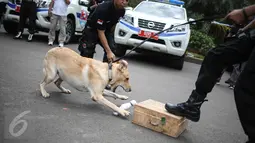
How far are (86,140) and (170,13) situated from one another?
6951mm

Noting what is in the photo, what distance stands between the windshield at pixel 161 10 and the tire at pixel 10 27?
13.6 ft

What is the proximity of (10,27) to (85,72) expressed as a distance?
22.4 feet

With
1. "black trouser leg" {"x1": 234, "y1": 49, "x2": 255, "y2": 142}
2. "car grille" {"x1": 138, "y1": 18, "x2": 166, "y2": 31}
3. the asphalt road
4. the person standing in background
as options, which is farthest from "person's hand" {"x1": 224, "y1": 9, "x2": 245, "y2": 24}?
the person standing in background

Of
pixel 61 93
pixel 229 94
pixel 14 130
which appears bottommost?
pixel 229 94

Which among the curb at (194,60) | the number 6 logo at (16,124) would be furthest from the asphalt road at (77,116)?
the curb at (194,60)

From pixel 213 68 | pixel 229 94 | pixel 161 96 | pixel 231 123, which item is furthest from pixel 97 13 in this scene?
pixel 229 94

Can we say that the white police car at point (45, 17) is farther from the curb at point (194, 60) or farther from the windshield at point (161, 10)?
the curb at point (194, 60)

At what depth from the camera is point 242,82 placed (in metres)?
2.11

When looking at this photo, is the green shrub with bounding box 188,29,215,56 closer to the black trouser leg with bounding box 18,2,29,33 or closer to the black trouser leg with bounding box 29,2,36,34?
the black trouser leg with bounding box 29,2,36,34

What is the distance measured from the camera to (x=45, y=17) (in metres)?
8.80

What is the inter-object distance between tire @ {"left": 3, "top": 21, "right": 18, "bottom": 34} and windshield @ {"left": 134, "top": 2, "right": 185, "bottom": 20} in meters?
4.14

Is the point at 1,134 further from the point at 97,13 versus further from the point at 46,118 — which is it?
the point at 97,13

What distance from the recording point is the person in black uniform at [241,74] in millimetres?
2076

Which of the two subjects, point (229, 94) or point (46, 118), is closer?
point (46, 118)
